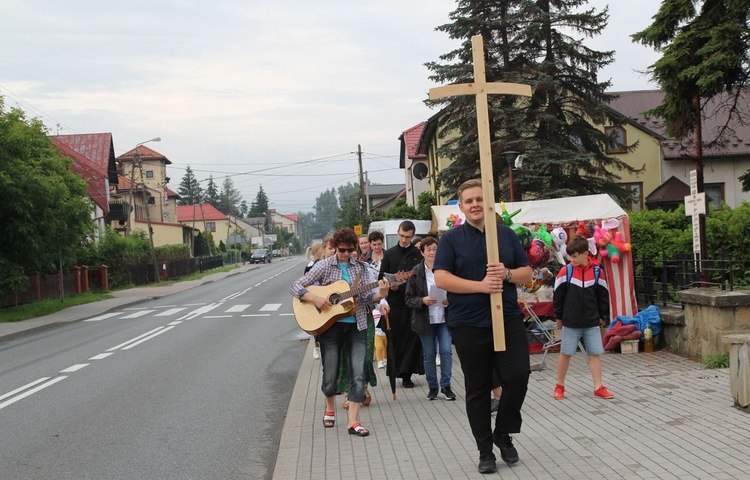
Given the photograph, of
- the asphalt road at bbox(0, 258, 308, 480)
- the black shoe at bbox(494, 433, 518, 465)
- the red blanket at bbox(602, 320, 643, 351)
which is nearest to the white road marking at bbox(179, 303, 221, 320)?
the asphalt road at bbox(0, 258, 308, 480)

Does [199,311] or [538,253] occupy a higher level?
[538,253]

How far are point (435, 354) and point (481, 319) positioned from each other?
3185 millimetres

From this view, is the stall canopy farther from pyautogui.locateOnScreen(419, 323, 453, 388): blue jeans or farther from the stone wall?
pyautogui.locateOnScreen(419, 323, 453, 388): blue jeans

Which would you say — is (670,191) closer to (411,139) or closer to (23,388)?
(411,139)

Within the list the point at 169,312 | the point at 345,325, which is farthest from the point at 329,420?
the point at 169,312

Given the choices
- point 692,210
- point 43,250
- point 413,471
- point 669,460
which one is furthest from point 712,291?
point 43,250

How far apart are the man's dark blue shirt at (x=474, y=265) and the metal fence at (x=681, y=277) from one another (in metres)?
5.41

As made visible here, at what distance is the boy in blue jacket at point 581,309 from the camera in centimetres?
792

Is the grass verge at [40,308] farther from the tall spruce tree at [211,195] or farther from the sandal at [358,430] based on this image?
the tall spruce tree at [211,195]

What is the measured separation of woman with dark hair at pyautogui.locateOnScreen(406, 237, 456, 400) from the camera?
813 cm

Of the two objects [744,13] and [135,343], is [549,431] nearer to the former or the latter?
[744,13]

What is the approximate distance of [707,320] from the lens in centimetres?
963

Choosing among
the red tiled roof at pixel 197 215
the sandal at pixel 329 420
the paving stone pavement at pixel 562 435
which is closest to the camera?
the paving stone pavement at pixel 562 435

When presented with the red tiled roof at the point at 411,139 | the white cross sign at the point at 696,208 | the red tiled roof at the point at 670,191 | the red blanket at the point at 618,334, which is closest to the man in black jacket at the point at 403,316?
the red blanket at the point at 618,334
